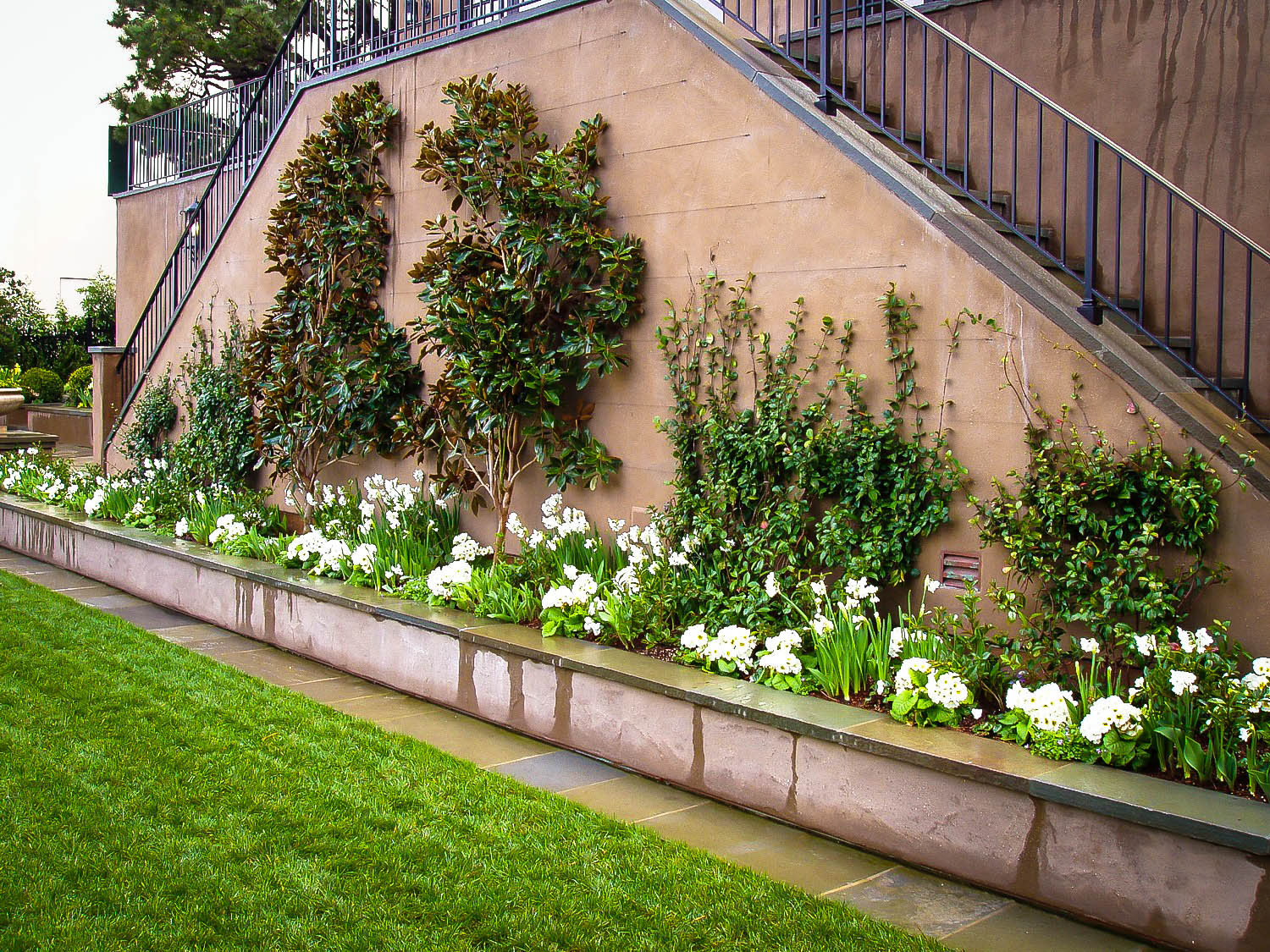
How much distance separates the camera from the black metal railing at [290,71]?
7.62m

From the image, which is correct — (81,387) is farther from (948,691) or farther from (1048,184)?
(948,691)

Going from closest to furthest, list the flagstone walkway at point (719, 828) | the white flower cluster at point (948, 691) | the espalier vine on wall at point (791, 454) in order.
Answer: the flagstone walkway at point (719, 828), the white flower cluster at point (948, 691), the espalier vine on wall at point (791, 454)

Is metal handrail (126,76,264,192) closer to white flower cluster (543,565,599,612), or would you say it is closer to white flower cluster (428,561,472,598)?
white flower cluster (428,561,472,598)

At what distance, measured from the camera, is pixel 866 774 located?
3.73 m

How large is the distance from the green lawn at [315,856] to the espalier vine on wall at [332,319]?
2.87 metres

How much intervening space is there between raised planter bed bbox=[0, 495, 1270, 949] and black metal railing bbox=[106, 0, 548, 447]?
3.83m

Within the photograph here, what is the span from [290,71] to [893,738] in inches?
305

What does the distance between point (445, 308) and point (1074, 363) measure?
3.61 metres

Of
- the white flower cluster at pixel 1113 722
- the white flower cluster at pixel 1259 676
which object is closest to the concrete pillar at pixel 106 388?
the white flower cluster at pixel 1113 722

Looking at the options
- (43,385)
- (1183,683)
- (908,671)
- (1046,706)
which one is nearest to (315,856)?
(908,671)

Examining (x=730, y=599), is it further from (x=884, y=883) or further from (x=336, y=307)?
(x=336, y=307)

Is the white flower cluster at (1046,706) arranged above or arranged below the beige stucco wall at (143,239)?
below

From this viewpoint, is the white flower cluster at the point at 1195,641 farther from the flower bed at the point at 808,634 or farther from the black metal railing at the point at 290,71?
the black metal railing at the point at 290,71

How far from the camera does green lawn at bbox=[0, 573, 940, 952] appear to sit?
9.96 ft
